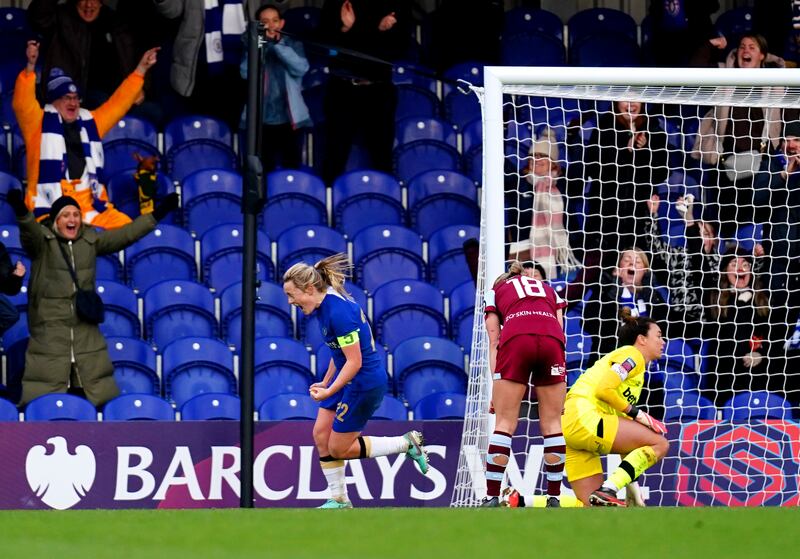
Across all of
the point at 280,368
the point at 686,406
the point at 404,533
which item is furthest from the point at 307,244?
the point at 404,533

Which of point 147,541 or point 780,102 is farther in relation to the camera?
point 780,102

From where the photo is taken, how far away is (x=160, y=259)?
11.3m

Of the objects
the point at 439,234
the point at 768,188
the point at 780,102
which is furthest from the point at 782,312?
the point at 439,234

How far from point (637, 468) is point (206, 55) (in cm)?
520

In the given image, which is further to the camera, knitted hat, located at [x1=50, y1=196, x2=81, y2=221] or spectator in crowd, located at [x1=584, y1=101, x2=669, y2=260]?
spectator in crowd, located at [x1=584, y1=101, x2=669, y2=260]

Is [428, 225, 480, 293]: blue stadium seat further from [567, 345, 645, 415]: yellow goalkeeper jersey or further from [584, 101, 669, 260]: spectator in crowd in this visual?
[567, 345, 645, 415]: yellow goalkeeper jersey

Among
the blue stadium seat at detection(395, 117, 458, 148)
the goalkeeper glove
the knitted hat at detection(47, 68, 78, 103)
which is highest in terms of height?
the knitted hat at detection(47, 68, 78, 103)

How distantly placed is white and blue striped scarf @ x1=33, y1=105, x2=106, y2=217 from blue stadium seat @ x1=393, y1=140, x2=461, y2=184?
234cm

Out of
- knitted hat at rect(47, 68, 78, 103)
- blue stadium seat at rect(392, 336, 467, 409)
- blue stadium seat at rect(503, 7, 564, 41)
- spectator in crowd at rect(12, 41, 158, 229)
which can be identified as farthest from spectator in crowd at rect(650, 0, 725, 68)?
knitted hat at rect(47, 68, 78, 103)

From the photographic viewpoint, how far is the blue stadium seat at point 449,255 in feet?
37.7

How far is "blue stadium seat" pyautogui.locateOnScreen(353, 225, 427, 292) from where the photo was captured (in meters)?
11.4

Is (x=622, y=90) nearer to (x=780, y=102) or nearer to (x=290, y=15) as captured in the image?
(x=780, y=102)

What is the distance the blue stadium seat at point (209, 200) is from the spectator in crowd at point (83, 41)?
77 centimetres

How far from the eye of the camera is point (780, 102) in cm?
988
